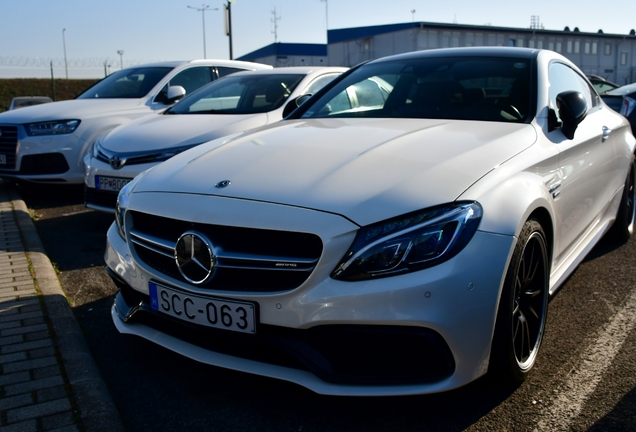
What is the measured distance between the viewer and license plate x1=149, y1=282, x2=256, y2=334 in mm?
2471

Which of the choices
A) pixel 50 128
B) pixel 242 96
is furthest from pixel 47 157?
pixel 242 96

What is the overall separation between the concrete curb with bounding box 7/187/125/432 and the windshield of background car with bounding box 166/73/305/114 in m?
2.60

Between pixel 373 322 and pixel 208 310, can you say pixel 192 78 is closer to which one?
pixel 208 310

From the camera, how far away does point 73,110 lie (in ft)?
24.8

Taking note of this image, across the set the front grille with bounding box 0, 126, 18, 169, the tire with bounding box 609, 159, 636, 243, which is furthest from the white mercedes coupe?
the front grille with bounding box 0, 126, 18, 169

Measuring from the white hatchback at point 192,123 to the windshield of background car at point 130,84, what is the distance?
4.57 feet

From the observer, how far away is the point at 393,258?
2326 millimetres

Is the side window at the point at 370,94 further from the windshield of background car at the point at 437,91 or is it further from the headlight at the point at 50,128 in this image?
the headlight at the point at 50,128

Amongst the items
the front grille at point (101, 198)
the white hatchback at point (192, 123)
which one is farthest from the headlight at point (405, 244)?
the front grille at point (101, 198)

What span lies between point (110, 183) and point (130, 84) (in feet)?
10.2

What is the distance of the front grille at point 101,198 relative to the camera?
18.8 feet

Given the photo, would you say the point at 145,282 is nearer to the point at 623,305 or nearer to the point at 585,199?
the point at 585,199

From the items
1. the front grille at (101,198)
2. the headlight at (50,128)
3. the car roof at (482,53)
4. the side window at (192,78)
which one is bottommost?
the front grille at (101,198)

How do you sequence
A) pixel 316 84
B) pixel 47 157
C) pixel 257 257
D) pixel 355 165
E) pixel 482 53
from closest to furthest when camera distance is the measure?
pixel 257 257 → pixel 355 165 → pixel 482 53 → pixel 316 84 → pixel 47 157
